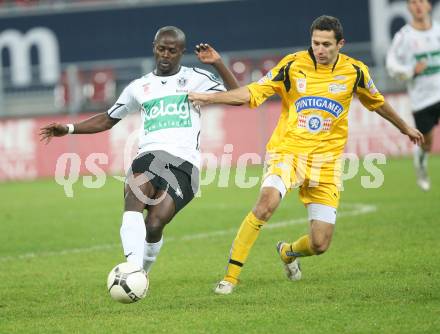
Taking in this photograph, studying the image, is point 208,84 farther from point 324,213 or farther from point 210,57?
point 324,213

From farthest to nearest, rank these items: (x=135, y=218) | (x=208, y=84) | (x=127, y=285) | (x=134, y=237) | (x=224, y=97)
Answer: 1. (x=208, y=84)
2. (x=224, y=97)
3. (x=135, y=218)
4. (x=134, y=237)
5. (x=127, y=285)

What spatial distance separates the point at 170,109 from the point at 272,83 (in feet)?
2.93

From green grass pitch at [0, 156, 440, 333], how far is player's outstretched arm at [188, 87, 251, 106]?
5.19 feet

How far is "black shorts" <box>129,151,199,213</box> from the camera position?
8.07 meters

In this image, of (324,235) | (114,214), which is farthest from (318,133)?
(114,214)

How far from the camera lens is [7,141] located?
22750 mm

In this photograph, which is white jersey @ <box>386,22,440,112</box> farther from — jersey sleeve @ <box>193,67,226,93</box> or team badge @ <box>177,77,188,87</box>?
team badge @ <box>177,77,188,87</box>

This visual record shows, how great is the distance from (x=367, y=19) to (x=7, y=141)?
1116 centimetres

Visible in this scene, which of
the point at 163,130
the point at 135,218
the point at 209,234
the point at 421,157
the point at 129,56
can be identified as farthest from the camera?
the point at 129,56

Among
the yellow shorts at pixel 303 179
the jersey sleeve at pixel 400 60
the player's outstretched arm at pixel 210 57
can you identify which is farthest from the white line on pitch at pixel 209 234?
the player's outstretched arm at pixel 210 57

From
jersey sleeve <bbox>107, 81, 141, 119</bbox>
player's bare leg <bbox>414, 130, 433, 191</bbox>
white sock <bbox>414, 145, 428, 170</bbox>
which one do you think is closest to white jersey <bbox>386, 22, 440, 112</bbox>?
player's bare leg <bbox>414, 130, 433, 191</bbox>

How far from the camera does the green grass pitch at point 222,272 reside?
6.89 m

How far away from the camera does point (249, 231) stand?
8141 millimetres

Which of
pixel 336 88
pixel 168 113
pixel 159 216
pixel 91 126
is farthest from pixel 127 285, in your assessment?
pixel 336 88
